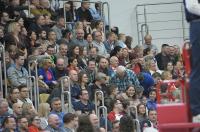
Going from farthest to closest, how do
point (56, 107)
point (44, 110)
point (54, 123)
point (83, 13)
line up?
point (83, 13)
point (44, 110)
point (56, 107)
point (54, 123)

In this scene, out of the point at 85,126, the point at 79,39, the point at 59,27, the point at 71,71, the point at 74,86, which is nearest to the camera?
the point at 85,126

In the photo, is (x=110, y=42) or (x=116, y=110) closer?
(x=116, y=110)

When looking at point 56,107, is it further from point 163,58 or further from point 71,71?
point 163,58

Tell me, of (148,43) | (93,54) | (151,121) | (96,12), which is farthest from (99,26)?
Result: (151,121)

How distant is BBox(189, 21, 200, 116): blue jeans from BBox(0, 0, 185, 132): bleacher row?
17.1 ft

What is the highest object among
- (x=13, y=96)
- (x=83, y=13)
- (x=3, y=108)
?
(x=83, y=13)

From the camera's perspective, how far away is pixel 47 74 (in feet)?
53.3

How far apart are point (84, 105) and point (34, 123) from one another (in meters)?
2.25

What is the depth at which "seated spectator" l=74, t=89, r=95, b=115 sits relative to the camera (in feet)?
50.5

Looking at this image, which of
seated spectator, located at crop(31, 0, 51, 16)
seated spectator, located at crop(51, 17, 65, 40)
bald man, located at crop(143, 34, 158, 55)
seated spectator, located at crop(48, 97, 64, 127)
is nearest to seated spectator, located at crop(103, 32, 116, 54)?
bald man, located at crop(143, 34, 158, 55)

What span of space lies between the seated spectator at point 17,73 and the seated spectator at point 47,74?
50 centimetres

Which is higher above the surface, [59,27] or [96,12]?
[96,12]

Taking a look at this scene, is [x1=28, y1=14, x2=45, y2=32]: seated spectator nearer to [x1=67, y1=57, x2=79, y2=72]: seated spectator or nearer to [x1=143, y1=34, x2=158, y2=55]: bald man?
[x1=67, y1=57, x2=79, y2=72]: seated spectator

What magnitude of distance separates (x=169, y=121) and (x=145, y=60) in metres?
11.8
